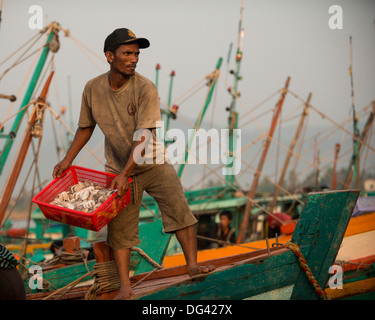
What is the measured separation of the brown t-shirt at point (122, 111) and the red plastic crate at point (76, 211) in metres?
0.17

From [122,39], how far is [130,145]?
69cm

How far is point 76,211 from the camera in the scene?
8.97 ft

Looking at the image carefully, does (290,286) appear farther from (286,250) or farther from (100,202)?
(100,202)

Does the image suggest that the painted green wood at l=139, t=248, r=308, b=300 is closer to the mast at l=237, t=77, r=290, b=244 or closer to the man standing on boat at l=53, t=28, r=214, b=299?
the man standing on boat at l=53, t=28, r=214, b=299

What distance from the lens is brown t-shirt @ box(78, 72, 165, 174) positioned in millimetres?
2969

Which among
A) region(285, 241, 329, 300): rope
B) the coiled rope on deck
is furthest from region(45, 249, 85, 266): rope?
region(285, 241, 329, 300): rope

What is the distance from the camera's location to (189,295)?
110 inches

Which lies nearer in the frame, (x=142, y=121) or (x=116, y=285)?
(x=142, y=121)

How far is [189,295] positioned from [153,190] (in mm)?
775

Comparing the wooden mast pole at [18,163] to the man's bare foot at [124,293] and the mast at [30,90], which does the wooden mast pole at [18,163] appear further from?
the man's bare foot at [124,293]

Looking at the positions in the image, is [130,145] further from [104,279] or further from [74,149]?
[104,279]

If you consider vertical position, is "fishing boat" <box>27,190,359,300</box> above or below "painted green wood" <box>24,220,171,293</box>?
above
